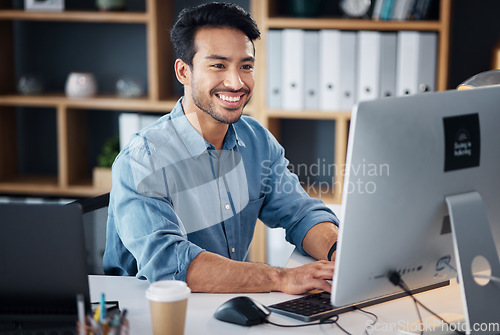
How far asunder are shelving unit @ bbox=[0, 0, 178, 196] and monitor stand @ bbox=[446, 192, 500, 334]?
206 centimetres

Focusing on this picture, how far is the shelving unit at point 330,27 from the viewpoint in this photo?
9.20ft

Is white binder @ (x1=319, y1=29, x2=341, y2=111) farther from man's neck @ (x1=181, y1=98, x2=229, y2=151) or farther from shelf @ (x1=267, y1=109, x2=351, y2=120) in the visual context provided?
man's neck @ (x1=181, y1=98, x2=229, y2=151)

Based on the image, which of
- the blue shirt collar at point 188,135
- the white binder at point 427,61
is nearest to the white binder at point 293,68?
the white binder at point 427,61

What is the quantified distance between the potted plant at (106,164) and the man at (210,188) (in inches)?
52.0

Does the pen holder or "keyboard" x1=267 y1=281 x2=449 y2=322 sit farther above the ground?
the pen holder

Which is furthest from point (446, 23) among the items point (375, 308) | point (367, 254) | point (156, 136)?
point (367, 254)

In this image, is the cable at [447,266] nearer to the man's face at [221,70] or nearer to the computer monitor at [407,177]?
the computer monitor at [407,177]

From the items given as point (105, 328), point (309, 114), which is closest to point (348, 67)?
point (309, 114)

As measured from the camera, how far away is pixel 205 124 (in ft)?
6.31

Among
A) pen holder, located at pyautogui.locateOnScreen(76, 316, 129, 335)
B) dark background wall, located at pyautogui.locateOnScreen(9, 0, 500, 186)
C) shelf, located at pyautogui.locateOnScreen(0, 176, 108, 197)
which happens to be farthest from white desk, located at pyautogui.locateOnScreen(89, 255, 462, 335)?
dark background wall, located at pyautogui.locateOnScreen(9, 0, 500, 186)

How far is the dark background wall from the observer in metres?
3.33

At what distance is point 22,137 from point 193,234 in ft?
6.82

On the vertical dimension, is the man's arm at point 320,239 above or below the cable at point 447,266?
below

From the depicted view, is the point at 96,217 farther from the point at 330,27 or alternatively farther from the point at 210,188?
the point at 330,27
